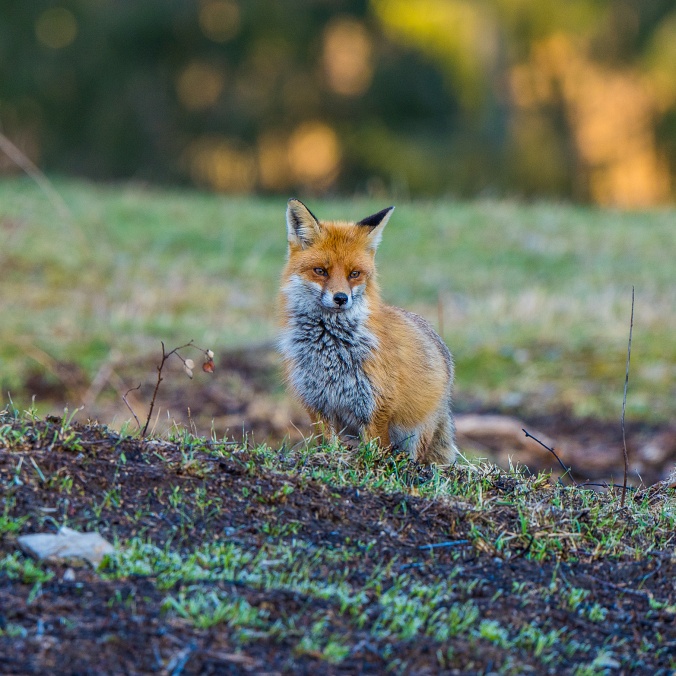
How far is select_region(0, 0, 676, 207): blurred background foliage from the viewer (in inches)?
1291

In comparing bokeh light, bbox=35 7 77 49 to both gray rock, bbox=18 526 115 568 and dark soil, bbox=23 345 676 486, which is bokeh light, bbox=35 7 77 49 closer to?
dark soil, bbox=23 345 676 486

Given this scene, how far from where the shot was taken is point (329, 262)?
19.1 feet

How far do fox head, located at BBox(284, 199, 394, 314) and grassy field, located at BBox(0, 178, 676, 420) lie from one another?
531cm

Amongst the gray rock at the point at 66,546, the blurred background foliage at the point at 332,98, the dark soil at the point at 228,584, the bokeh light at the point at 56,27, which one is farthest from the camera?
the bokeh light at the point at 56,27

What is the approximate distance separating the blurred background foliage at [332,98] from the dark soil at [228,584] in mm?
28063

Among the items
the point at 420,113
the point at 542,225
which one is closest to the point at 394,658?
the point at 542,225

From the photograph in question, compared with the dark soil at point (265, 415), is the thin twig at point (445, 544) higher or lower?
higher

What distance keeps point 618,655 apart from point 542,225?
1547 cm

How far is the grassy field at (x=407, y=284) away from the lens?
1186 cm

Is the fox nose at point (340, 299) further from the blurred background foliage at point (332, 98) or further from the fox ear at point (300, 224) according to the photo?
the blurred background foliage at point (332, 98)

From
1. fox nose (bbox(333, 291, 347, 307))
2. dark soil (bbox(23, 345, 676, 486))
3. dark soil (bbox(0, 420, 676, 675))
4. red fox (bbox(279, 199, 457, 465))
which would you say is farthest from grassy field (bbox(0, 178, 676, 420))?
dark soil (bbox(0, 420, 676, 675))

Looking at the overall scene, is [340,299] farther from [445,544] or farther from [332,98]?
[332,98]

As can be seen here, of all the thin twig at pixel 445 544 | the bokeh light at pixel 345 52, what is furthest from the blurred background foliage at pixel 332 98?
the thin twig at pixel 445 544

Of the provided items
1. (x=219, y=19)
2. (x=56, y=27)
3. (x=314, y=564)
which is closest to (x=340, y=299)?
(x=314, y=564)
